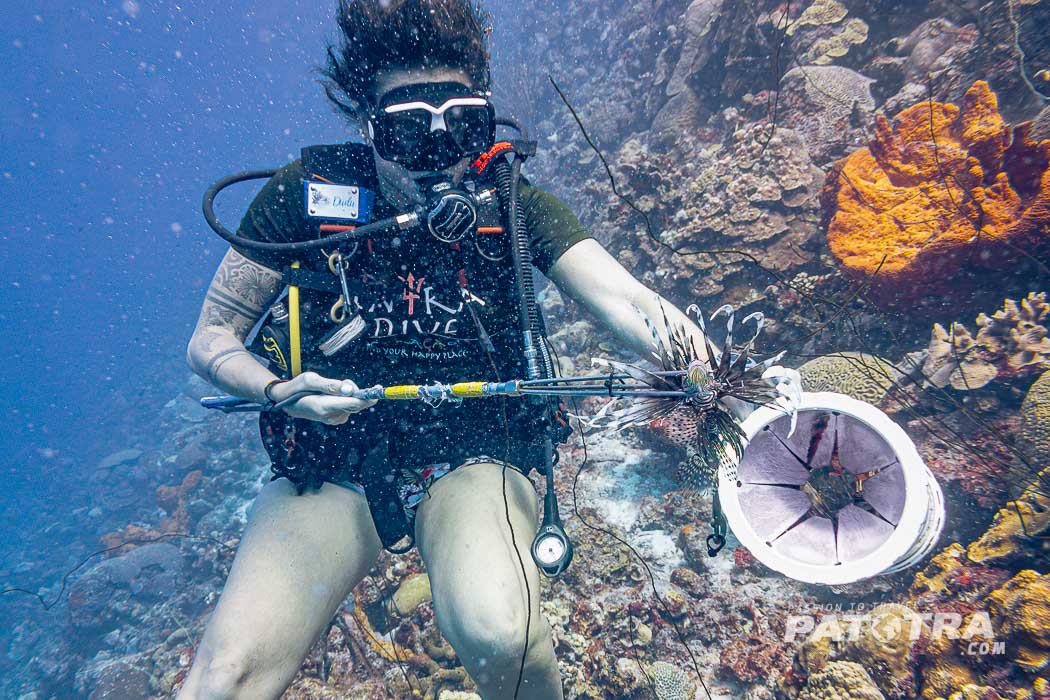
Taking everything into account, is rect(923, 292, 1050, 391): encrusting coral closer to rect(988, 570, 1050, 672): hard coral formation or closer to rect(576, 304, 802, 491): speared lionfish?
rect(988, 570, 1050, 672): hard coral formation

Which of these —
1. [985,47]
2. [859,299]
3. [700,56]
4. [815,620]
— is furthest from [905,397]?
[700,56]

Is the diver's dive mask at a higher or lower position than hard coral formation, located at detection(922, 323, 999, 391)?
higher

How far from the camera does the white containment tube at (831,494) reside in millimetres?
1901

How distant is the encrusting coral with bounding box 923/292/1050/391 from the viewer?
143 inches

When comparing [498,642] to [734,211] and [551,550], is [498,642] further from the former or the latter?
[734,211]

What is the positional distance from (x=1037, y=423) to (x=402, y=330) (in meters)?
4.56

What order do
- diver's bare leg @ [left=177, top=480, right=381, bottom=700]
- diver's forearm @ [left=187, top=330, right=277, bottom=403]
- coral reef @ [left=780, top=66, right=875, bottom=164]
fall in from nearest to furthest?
diver's bare leg @ [left=177, top=480, right=381, bottom=700] < diver's forearm @ [left=187, top=330, right=277, bottom=403] < coral reef @ [left=780, top=66, right=875, bottom=164]

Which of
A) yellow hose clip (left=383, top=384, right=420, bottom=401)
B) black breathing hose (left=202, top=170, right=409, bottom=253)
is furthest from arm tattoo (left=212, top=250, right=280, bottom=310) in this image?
yellow hose clip (left=383, top=384, right=420, bottom=401)

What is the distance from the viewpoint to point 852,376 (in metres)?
4.10

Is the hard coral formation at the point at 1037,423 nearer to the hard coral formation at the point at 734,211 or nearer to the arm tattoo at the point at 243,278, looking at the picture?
the hard coral formation at the point at 734,211

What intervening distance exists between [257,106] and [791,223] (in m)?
100

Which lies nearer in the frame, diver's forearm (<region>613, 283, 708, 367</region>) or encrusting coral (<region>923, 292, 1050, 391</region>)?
diver's forearm (<region>613, 283, 708, 367</region>)

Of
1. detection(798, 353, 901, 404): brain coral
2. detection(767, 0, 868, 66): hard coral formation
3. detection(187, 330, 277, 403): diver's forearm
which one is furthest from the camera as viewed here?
detection(767, 0, 868, 66): hard coral formation

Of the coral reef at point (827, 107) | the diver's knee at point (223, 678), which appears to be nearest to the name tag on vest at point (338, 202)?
the diver's knee at point (223, 678)
